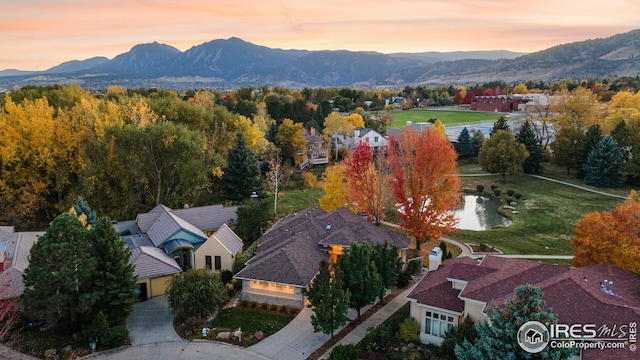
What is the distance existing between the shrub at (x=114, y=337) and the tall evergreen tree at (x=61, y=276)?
179 centimetres

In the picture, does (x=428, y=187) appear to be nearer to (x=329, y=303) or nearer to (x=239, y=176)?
(x=329, y=303)

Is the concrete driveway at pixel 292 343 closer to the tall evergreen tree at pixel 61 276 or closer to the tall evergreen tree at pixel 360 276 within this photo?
the tall evergreen tree at pixel 360 276

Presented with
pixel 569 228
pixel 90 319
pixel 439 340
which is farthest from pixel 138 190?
pixel 569 228

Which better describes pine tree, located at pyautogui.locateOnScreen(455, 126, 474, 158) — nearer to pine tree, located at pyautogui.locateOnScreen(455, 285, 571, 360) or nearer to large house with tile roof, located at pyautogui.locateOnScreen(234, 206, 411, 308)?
large house with tile roof, located at pyautogui.locateOnScreen(234, 206, 411, 308)

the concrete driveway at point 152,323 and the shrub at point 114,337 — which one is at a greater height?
the shrub at point 114,337

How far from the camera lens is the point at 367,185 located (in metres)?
35.3

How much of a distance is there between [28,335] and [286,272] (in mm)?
13787

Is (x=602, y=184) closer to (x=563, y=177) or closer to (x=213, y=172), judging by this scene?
(x=563, y=177)

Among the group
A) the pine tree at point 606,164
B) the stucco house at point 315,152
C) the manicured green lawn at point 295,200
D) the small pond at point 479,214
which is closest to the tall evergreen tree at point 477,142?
the pine tree at point 606,164

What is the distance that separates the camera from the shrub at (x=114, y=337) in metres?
21.2

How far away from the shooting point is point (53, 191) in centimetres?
4322

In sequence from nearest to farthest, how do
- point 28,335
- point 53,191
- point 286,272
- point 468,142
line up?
1. point 28,335
2. point 286,272
3. point 53,191
4. point 468,142

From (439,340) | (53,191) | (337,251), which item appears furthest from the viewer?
(53,191)

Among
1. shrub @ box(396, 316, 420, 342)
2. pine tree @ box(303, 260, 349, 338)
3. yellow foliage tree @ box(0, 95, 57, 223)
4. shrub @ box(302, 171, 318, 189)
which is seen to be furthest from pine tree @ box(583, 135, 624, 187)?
yellow foliage tree @ box(0, 95, 57, 223)
